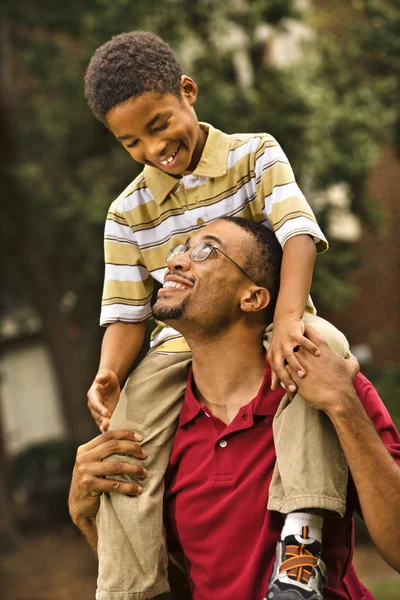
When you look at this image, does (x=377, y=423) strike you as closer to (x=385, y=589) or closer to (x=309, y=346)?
(x=309, y=346)

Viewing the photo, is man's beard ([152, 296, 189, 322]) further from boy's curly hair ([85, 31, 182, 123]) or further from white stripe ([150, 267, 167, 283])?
boy's curly hair ([85, 31, 182, 123])

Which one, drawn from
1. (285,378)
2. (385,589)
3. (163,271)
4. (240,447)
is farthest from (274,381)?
(385,589)

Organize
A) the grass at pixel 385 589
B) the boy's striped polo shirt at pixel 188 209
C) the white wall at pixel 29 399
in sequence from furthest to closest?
the white wall at pixel 29 399 < the grass at pixel 385 589 < the boy's striped polo shirt at pixel 188 209

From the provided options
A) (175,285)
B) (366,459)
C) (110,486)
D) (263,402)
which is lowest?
(110,486)

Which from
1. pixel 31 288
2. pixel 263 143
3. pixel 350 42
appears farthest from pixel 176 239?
pixel 31 288

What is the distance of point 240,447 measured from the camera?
281cm

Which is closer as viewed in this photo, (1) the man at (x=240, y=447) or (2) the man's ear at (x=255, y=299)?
(1) the man at (x=240, y=447)

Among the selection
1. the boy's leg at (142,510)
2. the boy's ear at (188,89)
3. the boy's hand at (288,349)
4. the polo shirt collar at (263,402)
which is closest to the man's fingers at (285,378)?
the boy's hand at (288,349)

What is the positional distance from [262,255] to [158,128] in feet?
1.93

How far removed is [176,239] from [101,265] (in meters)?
6.65

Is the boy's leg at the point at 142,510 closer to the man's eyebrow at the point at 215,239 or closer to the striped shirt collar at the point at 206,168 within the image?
the man's eyebrow at the point at 215,239

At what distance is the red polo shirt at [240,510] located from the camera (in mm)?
2645

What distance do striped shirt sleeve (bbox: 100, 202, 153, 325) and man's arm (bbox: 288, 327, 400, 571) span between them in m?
1.00

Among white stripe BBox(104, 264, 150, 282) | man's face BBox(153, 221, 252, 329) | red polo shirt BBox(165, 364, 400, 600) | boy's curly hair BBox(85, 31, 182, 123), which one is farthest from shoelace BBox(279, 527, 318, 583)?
boy's curly hair BBox(85, 31, 182, 123)
